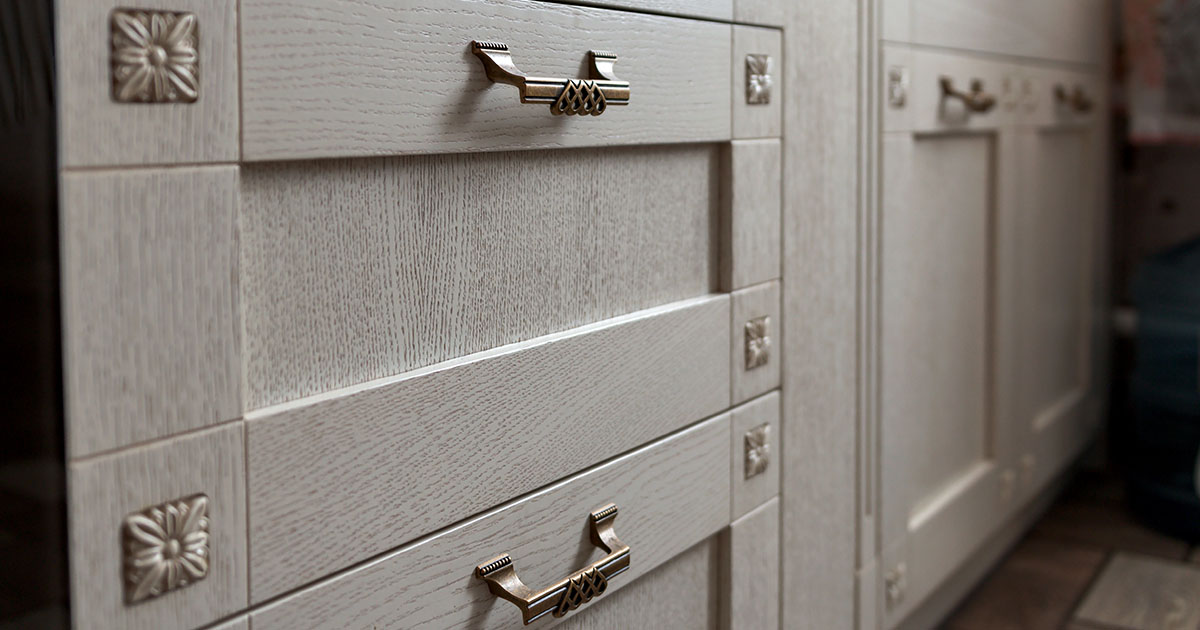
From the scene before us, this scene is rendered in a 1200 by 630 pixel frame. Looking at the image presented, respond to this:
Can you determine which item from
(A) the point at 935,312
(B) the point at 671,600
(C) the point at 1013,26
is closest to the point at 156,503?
(B) the point at 671,600

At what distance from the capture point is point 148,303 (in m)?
0.47

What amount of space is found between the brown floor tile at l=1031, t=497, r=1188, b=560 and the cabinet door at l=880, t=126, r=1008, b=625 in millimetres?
375

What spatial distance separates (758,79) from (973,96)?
0.53 metres

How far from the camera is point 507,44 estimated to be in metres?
0.64

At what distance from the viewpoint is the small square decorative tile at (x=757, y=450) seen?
3.07 feet

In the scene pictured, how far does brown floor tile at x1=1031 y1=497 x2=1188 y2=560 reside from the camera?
→ 1.78 meters

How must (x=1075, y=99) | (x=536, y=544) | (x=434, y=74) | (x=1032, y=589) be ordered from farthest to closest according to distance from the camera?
(x=1075, y=99) < (x=1032, y=589) < (x=536, y=544) < (x=434, y=74)

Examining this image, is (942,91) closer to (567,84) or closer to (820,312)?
(820,312)

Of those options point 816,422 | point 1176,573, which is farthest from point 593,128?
point 1176,573

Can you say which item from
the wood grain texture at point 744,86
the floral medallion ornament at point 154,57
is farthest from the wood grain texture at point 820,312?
the floral medallion ornament at point 154,57

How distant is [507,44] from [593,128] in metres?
0.10

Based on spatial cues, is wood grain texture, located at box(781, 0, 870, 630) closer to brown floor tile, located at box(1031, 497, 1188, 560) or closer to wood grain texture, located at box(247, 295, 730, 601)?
wood grain texture, located at box(247, 295, 730, 601)

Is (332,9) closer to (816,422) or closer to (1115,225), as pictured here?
(816,422)

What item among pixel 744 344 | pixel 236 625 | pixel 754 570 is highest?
pixel 744 344
